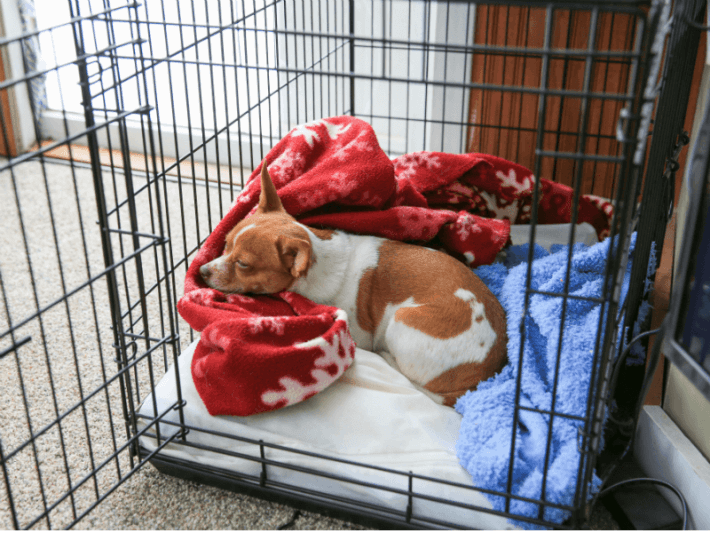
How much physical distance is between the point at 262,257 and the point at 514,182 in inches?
40.1

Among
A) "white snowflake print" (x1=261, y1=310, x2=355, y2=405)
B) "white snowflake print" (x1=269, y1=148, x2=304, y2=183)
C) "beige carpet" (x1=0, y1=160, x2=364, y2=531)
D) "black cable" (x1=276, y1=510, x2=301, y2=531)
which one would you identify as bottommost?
"black cable" (x1=276, y1=510, x2=301, y2=531)

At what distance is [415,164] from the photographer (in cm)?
233

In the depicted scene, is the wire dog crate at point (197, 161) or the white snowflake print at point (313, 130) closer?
the wire dog crate at point (197, 161)

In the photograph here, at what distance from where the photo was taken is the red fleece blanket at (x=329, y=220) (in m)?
1.49

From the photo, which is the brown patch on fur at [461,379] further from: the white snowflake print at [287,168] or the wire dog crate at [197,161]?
the white snowflake print at [287,168]

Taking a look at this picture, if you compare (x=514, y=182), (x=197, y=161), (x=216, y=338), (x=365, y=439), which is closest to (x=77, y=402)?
(x=216, y=338)

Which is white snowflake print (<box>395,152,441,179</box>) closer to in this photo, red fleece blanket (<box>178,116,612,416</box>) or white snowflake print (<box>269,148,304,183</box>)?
red fleece blanket (<box>178,116,612,416</box>)

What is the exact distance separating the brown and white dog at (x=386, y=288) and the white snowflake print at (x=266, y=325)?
193 millimetres

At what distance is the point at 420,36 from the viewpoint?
295 cm

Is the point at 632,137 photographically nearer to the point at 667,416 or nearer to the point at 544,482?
the point at 544,482

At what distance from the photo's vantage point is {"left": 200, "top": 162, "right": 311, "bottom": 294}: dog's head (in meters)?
1.72

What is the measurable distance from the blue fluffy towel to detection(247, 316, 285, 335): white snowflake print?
1.58 feet

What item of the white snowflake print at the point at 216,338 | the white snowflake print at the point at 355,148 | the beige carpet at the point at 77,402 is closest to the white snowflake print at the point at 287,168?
the white snowflake print at the point at 355,148

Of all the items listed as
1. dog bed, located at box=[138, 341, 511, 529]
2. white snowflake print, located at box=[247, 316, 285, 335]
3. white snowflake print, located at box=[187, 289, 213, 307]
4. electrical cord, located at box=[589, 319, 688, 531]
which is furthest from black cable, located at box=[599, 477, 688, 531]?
white snowflake print, located at box=[187, 289, 213, 307]
